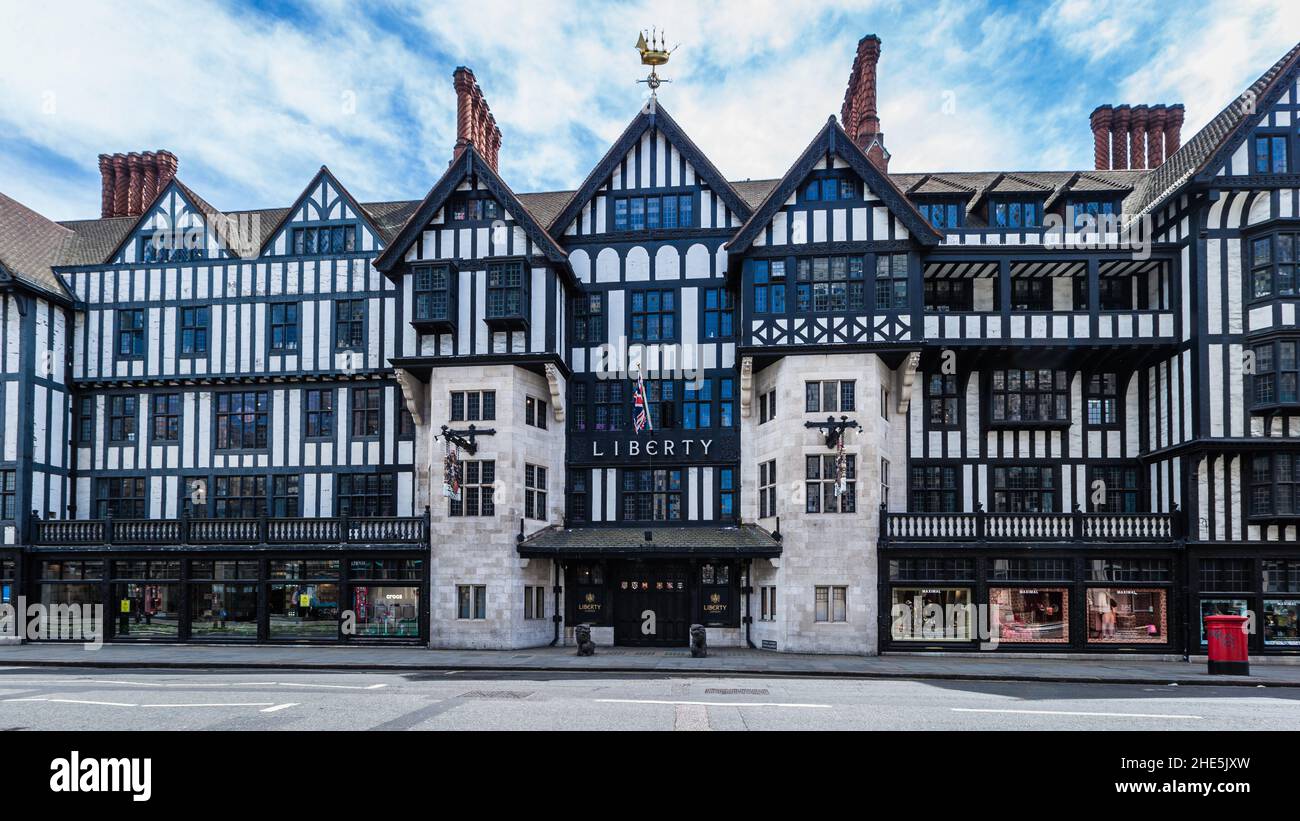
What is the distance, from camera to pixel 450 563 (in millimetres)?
26516

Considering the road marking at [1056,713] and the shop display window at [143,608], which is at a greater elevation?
the road marking at [1056,713]

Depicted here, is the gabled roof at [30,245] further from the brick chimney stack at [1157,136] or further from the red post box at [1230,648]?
the brick chimney stack at [1157,136]

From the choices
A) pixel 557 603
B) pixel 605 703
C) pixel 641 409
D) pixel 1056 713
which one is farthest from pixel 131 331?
pixel 1056 713

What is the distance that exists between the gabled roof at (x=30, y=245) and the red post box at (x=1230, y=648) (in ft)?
121

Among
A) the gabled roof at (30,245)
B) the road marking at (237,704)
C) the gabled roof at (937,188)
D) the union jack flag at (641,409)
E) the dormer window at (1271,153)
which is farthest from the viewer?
the gabled roof at (30,245)

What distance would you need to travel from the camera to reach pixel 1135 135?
107 ft

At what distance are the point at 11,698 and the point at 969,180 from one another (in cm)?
3171

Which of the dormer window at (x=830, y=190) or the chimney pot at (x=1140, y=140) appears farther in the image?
the chimney pot at (x=1140, y=140)

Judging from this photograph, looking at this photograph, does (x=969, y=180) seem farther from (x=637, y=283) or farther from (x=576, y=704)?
(x=576, y=704)

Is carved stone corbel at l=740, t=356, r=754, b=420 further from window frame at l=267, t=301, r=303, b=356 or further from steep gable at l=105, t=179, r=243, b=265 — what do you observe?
steep gable at l=105, t=179, r=243, b=265

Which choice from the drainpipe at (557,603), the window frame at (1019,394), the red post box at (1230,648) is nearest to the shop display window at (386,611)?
the drainpipe at (557,603)

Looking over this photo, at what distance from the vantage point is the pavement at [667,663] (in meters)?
20.6
